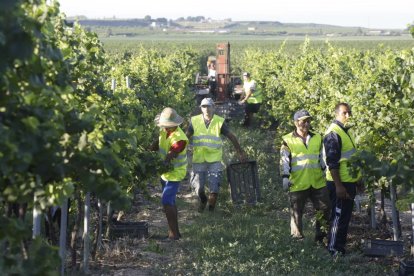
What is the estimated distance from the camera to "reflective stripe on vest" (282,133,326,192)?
8016mm

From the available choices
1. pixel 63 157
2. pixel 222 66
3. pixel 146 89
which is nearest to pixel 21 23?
pixel 63 157

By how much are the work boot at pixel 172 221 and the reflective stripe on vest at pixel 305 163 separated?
4.46ft

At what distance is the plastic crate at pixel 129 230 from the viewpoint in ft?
27.6

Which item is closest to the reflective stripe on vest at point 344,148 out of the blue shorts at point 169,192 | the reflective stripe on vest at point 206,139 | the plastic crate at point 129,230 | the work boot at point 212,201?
the blue shorts at point 169,192

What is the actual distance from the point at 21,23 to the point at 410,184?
2.77 meters

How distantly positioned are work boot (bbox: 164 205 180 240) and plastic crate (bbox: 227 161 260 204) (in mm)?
2118

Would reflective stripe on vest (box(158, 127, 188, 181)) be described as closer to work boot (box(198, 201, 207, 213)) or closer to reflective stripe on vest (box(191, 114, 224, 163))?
reflective stripe on vest (box(191, 114, 224, 163))

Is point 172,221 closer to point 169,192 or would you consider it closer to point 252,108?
point 169,192

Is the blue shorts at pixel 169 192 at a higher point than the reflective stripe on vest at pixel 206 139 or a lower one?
lower

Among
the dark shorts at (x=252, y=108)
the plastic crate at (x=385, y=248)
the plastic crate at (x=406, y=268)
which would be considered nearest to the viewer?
the plastic crate at (x=406, y=268)

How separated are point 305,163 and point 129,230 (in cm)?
208

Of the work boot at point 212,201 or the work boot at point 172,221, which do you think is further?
the work boot at point 212,201

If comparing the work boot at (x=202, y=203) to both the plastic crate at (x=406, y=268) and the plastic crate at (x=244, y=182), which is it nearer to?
the plastic crate at (x=244, y=182)

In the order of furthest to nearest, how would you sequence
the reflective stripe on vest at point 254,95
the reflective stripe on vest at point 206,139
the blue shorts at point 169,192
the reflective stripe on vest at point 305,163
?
the reflective stripe on vest at point 254,95 → the reflective stripe on vest at point 206,139 → the blue shorts at point 169,192 → the reflective stripe on vest at point 305,163
